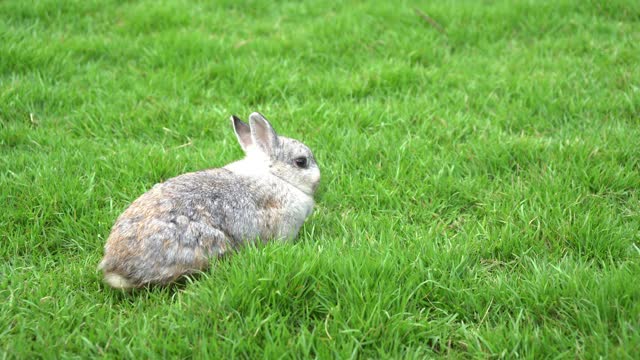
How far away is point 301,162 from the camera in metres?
4.86

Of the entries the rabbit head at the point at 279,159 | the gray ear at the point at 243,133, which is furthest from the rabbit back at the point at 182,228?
the gray ear at the point at 243,133

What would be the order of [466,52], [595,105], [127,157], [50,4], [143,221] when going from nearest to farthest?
[143,221] → [127,157] → [595,105] → [466,52] → [50,4]

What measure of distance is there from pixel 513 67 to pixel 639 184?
2.32 metres

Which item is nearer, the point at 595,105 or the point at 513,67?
the point at 595,105

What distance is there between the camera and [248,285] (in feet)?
11.6

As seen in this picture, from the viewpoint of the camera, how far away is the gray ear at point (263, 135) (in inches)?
192

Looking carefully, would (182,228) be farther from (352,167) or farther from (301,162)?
(352,167)

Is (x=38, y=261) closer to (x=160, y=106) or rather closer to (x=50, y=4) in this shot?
(x=160, y=106)

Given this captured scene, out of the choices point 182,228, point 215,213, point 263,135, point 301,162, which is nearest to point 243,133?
point 263,135

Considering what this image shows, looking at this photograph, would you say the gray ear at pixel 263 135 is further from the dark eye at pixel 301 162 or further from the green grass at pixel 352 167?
the green grass at pixel 352 167

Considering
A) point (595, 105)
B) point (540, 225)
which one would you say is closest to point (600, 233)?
point (540, 225)

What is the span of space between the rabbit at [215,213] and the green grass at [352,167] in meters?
0.17

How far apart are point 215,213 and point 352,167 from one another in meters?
1.59

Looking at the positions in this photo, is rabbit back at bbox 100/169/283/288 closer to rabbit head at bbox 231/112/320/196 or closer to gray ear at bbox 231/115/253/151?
rabbit head at bbox 231/112/320/196
